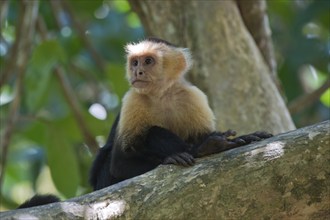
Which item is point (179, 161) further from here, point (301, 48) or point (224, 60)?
point (301, 48)

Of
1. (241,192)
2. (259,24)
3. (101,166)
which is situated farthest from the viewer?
(259,24)

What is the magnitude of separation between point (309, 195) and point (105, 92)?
431cm

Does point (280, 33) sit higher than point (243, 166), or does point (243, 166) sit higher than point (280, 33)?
point (280, 33)

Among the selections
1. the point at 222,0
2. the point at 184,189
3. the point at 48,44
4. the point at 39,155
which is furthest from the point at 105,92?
the point at 184,189

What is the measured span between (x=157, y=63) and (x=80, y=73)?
2114mm

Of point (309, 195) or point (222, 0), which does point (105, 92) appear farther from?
point (309, 195)

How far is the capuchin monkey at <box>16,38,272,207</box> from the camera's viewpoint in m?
3.68

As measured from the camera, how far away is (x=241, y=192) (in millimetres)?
2646

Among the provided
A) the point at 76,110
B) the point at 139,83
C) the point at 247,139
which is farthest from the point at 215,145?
the point at 76,110

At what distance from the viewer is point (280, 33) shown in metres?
6.86

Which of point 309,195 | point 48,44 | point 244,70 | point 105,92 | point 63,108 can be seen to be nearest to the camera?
point 309,195

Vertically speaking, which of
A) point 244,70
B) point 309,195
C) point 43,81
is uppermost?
point 43,81

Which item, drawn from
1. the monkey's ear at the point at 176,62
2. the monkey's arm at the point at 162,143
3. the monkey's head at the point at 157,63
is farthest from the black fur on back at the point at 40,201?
the monkey's ear at the point at 176,62

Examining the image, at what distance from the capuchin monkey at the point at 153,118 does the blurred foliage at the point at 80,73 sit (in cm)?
67
